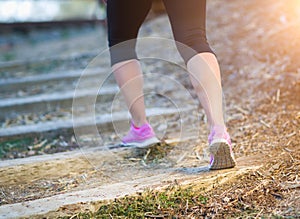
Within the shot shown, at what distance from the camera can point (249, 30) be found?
4254 millimetres

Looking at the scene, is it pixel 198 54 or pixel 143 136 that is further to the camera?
pixel 143 136

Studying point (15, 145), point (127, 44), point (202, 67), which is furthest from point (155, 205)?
point (15, 145)

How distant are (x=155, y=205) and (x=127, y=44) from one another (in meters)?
0.80

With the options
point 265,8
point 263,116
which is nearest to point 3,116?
point 263,116

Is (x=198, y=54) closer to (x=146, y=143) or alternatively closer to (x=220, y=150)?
(x=220, y=150)

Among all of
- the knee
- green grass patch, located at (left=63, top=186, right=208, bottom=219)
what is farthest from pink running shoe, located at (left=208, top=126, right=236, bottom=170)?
the knee

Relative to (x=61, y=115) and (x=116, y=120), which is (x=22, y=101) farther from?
(x=116, y=120)

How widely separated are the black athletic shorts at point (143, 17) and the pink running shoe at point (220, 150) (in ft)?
1.04

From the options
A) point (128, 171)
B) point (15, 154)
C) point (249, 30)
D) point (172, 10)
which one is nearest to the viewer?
point (172, 10)

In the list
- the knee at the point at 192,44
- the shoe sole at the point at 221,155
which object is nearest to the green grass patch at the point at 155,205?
the shoe sole at the point at 221,155

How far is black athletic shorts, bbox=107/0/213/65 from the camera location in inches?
72.8

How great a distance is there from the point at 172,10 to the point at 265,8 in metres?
3.04

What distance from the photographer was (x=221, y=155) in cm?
176

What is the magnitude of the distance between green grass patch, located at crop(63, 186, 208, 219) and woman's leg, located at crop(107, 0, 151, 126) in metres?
0.60
